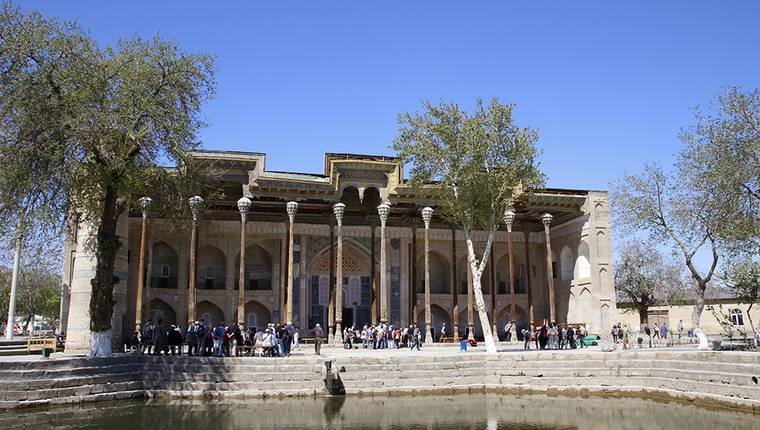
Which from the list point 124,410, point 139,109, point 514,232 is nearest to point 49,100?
point 139,109

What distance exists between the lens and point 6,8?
16.4 meters

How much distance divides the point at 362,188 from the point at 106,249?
1365 cm

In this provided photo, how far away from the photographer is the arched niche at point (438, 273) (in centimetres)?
3712

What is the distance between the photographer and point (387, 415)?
14992 millimetres

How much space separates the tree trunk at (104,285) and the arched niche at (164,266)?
48.0 ft

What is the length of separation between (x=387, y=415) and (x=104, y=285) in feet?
29.9

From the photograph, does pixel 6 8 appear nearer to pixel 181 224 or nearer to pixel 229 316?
pixel 181 224

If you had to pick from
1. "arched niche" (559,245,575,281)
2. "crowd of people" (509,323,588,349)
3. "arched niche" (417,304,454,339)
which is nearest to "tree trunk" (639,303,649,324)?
"arched niche" (559,245,575,281)

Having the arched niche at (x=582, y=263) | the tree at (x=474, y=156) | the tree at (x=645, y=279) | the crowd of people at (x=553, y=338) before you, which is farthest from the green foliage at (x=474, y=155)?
the tree at (x=645, y=279)

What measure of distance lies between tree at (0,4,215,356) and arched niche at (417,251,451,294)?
19324 mm

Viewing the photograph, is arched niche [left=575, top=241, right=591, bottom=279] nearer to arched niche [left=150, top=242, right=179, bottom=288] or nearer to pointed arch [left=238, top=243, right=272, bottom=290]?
pointed arch [left=238, top=243, right=272, bottom=290]

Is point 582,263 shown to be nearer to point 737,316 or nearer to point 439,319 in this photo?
point 439,319

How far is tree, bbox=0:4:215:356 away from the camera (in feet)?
54.7

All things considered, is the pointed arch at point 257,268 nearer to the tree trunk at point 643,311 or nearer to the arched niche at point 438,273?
the arched niche at point 438,273
